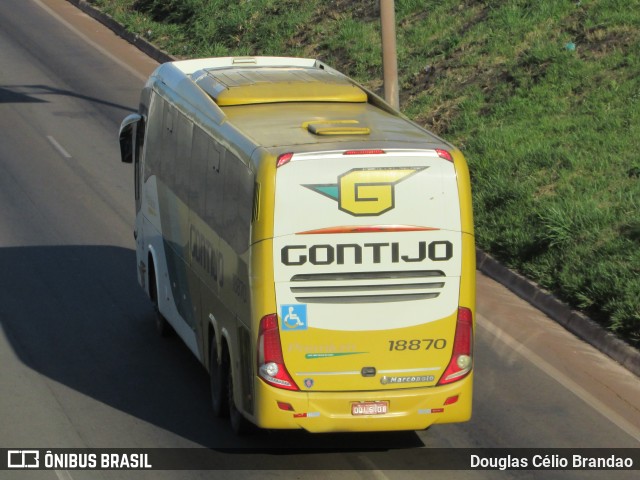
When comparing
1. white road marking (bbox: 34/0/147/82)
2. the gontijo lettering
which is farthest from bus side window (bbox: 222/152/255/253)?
white road marking (bbox: 34/0/147/82)

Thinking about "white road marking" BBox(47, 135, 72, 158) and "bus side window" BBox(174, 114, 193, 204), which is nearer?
"bus side window" BBox(174, 114, 193, 204)

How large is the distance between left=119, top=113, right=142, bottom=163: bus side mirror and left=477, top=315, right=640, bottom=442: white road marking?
480 cm

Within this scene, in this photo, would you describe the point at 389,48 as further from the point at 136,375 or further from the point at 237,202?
the point at 237,202

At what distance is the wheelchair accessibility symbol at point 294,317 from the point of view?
436 inches

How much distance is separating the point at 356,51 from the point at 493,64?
4789 mm

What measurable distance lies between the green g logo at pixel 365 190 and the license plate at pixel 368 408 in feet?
5.38

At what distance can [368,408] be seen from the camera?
1127cm

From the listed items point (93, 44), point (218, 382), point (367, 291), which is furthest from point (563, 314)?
point (93, 44)

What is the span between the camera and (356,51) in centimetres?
2866

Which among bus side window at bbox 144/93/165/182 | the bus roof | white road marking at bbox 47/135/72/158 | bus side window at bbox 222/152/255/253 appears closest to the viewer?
bus side window at bbox 222/152/255/253

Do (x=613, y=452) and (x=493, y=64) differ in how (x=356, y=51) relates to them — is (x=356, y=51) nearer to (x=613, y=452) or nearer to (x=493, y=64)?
(x=493, y=64)

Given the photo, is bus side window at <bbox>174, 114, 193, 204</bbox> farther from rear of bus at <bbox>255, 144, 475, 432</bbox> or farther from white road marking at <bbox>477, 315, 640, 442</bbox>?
white road marking at <bbox>477, 315, 640, 442</bbox>

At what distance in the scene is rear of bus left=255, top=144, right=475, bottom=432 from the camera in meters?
11.0

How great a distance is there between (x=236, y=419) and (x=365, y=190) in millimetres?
2772
